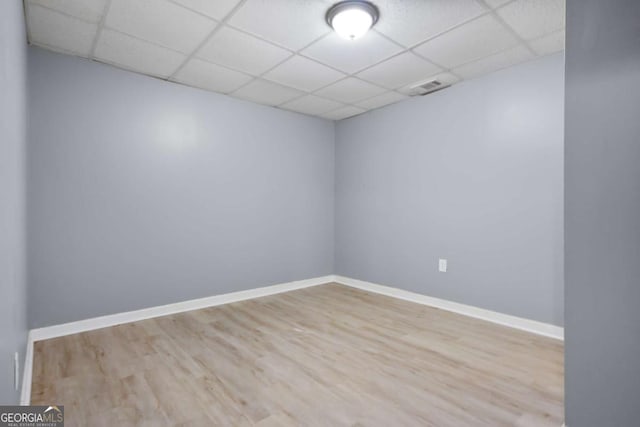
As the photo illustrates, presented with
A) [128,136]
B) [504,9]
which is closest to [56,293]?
[128,136]

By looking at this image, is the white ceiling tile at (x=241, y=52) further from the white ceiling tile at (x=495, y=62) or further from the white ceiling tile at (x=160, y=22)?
the white ceiling tile at (x=495, y=62)

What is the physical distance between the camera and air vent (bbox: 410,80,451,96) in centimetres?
347

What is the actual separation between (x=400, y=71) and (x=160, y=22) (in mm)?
2173

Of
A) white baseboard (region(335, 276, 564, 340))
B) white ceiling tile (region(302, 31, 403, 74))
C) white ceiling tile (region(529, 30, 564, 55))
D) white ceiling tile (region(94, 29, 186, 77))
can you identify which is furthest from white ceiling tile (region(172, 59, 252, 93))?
white baseboard (region(335, 276, 564, 340))

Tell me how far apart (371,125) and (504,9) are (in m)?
2.32

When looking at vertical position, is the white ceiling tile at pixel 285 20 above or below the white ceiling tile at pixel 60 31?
below

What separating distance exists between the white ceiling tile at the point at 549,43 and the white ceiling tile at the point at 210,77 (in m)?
2.67

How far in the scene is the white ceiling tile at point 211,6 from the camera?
215cm

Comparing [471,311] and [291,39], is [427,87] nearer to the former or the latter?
[291,39]

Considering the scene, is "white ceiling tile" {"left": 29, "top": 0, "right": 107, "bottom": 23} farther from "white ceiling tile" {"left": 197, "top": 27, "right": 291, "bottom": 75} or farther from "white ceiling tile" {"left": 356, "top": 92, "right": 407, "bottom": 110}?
"white ceiling tile" {"left": 356, "top": 92, "right": 407, "bottom": 110}

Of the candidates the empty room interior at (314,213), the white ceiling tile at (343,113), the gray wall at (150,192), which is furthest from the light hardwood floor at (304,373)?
the white ceiling tile at (343,113)

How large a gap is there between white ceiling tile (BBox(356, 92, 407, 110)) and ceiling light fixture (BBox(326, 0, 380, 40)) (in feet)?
5.17

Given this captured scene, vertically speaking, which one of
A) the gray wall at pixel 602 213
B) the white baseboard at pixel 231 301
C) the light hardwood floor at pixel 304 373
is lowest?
the light hardwood floor at pixel 304 373

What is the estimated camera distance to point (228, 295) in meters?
3.88
